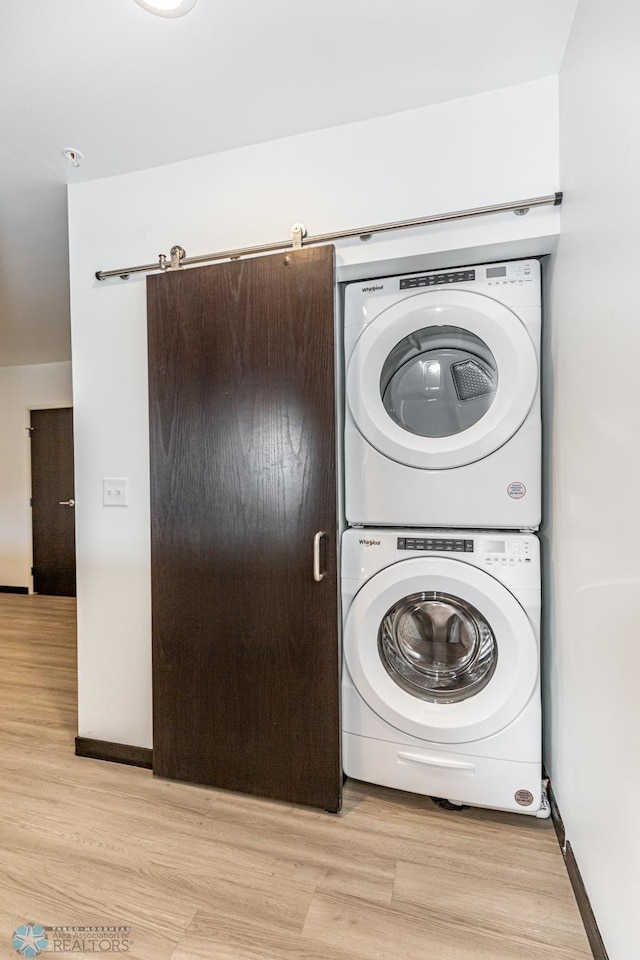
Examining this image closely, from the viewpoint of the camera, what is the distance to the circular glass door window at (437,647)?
166cm

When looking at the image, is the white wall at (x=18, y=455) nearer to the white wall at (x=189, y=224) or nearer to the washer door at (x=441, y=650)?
the white wall at (x=189, y=224)

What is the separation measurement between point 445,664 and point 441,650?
5 centimetres

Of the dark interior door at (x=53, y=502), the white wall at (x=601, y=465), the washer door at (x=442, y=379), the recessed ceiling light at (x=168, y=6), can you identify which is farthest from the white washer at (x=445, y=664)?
the dark interior door at (x=53, y=502)

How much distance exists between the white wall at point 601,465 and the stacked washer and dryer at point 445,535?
0.37 ft

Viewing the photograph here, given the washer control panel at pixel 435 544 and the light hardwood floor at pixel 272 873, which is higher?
the washer control panel at pixel 435 544

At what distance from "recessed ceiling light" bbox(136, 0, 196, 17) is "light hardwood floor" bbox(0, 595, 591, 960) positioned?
235 cm

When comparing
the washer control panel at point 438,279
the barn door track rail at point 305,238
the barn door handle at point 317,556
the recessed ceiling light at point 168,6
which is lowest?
the barn door handle at point 317,556

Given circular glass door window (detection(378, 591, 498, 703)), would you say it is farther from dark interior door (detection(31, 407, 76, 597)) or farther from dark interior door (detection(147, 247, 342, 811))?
dark interior door (detection(31, 407, 76, 597))

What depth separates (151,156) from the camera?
6.07 feet

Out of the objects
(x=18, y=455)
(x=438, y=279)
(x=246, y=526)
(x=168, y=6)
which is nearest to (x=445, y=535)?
(x=246, y=526)

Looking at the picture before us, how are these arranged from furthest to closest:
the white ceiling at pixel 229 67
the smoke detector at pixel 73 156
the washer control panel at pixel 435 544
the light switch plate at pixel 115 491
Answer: the light switch plate at pixel 115 491 → the smoke detector at pixel 73 156 → the washer control panel at pixel 435 544 → the white ceiling at pixel 229 67

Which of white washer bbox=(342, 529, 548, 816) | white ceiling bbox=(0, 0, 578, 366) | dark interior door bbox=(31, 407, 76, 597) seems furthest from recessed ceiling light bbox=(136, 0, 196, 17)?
dark interior door bbox=(31, 407, 76, 597)

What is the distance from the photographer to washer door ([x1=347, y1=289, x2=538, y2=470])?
1.55 metres

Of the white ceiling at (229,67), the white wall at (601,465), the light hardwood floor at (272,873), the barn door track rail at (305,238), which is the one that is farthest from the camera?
the barn door track rail at (305,238)
